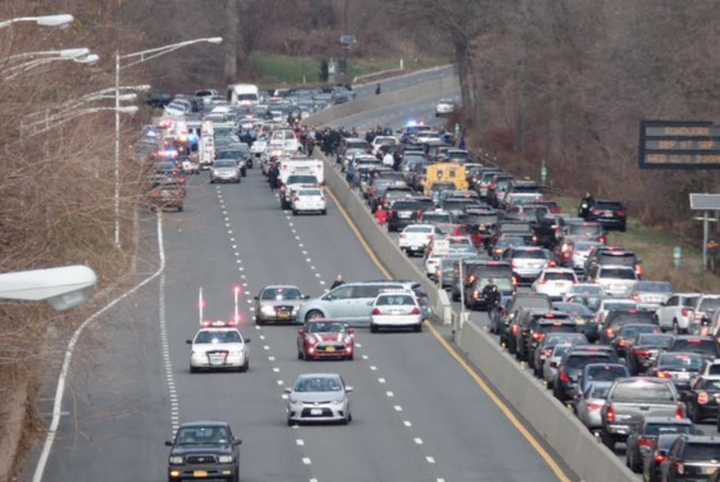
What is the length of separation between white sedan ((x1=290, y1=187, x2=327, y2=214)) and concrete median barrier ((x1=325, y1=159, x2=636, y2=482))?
1419cm

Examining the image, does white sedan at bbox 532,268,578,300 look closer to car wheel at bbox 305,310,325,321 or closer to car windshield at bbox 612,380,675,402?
car wheel at bbox 305,310,325,321

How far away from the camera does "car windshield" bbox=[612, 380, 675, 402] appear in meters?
37.9

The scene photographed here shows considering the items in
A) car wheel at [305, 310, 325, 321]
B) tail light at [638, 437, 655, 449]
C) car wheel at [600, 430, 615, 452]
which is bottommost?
car wheel at [305, 310, 325, 321]

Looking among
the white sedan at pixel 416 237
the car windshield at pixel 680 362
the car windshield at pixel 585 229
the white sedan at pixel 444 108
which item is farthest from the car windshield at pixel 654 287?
the white sedan at pixel 444 108

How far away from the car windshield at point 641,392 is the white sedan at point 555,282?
2415 cm

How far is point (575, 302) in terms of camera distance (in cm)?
5803

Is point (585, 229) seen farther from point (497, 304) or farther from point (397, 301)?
point (397, 301)

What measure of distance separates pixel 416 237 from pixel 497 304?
15.3 m

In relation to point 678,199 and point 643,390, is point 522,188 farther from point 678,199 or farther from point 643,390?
point 643,390

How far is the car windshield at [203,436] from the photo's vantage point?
120ft

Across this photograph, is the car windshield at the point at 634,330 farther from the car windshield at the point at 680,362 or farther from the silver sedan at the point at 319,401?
the silver sedan at the point at 319,401

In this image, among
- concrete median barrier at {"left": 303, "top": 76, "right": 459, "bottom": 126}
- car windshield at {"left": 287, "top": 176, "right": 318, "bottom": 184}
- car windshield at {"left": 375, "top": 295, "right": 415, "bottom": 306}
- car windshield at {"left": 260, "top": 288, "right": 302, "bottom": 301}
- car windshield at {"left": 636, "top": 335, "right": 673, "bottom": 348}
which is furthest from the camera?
concrete median barrier at {"left": 303, "top": 76, "right": 459, "bottom": 126}

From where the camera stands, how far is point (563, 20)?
114m

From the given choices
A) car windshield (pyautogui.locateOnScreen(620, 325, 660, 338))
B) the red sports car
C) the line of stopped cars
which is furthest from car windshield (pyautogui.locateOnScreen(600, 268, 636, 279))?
car windshield (pyautogui.locateOnScreen(620, 325, 660, 338))
